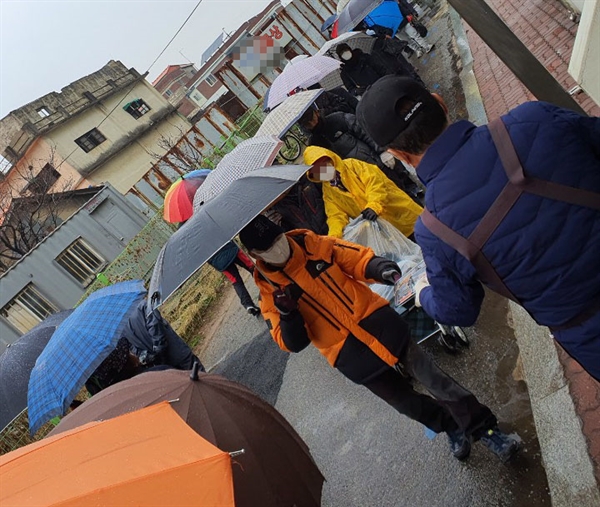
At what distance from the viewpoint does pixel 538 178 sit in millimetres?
1655

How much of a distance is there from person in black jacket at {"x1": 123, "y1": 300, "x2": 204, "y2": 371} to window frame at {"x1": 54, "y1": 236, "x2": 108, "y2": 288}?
54.4 feet

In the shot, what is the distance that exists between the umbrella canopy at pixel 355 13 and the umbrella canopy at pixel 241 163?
6.23m

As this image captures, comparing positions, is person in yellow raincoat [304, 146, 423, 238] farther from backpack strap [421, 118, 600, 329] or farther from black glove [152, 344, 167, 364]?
backpack strap [421, 118, 600, 329]

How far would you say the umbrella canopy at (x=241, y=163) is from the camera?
4562mm

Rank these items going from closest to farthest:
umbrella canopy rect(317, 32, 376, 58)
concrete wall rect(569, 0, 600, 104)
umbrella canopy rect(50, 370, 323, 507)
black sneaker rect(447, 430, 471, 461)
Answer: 1. umbrella canopy rect(50, 370, 323, 507)
2. black sneaker rect(447, 430, 471, 461)
3. concrete wall rect(569, 0, 600, 104)
4. umbrella canopy rect(317, 32, 376, 58)

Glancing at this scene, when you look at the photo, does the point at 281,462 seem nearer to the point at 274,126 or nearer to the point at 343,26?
the point at 274,126

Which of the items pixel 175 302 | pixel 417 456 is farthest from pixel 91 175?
pixel 417 456

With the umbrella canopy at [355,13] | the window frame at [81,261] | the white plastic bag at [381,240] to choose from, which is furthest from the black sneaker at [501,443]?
the window frame at [81,261]

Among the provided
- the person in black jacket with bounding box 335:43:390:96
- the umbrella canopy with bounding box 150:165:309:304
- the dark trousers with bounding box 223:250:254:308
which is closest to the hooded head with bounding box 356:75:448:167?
the umbrella canopy with bounding box 150:165:309:304

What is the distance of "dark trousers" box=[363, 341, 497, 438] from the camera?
3084mm

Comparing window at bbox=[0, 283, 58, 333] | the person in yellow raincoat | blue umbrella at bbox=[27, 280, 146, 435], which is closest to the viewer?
blue umbrella at bbox=[27, 280, 146, 435]

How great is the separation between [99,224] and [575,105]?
2133cm

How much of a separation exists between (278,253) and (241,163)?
1989 millimetres

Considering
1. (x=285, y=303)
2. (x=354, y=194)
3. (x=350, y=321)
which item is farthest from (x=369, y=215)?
(x=285, y=303)
